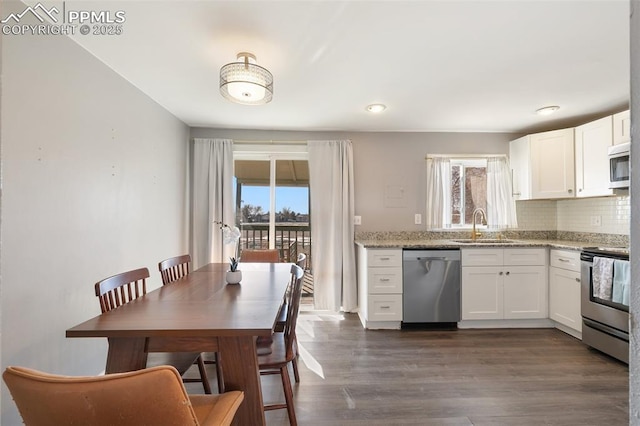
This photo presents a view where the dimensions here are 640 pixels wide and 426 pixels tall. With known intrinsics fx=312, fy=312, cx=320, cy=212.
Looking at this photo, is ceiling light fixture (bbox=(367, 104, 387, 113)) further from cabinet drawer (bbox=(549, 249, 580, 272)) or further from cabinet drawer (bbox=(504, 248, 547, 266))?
Answer: cabinet drawer (bbox=(549, 249, 580, 272))

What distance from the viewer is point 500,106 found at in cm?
304

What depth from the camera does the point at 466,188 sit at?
156 inches

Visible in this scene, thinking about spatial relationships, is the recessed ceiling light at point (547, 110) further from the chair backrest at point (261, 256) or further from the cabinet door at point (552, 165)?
the chair backrest at point (261, 256)

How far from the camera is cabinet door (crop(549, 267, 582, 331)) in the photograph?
2.98 m

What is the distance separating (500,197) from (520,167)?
41 cm

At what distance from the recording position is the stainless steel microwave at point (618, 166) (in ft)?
8.66

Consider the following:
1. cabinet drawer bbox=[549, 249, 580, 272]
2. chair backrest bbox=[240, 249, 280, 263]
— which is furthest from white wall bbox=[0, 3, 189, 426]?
cabinet drawer bbox=[549, 249, 580, 272]

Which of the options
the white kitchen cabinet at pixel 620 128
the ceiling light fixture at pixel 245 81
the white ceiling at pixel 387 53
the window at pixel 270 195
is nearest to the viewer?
the white ceiling at pixel 387 53

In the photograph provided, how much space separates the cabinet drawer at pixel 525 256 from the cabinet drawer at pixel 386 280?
1.16 meters

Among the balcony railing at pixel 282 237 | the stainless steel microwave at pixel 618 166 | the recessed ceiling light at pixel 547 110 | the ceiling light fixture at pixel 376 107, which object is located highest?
the ceiling light fixture at pixel 376 107

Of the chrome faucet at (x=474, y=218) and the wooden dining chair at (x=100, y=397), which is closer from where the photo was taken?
the wooden dining chair at (x=100, y=397)

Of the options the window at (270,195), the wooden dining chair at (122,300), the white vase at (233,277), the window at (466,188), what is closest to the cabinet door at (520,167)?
the window at (466,188)

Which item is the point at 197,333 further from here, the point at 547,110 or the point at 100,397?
the point at 547,110

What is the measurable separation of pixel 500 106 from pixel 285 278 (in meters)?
2.64
